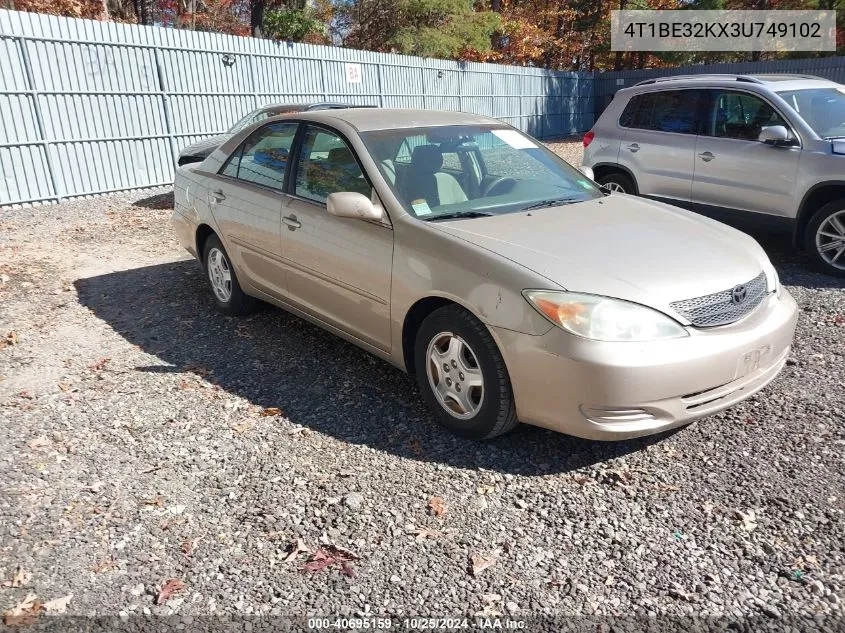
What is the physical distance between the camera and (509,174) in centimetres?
443

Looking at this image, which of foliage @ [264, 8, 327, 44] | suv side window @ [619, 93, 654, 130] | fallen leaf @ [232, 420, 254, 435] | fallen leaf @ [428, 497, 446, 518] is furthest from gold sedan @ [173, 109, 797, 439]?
foliage @ [264, 8, 327, 44]

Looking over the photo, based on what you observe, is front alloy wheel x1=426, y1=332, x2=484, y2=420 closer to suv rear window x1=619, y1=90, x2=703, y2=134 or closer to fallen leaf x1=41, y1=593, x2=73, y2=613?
fallen leaf x1=41, y1=593, x2=73, y2=613

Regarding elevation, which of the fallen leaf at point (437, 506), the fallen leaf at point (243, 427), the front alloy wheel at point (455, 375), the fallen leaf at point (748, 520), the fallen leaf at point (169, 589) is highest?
the front alloy wheel at point (455, 375)

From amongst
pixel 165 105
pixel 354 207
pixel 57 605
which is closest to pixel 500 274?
pixel 354 207

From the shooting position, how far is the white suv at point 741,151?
6242 mm

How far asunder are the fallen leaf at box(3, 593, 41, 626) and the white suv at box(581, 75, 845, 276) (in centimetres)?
516

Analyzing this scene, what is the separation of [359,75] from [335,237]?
13.6m

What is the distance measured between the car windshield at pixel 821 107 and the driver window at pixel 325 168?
4793mm

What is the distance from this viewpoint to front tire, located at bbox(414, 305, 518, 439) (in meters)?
3.31

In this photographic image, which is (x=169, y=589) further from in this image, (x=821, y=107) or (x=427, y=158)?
(x=821, y=107)

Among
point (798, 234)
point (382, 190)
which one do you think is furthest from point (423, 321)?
point (798, 234)

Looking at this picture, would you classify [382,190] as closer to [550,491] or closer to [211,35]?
[550,491]

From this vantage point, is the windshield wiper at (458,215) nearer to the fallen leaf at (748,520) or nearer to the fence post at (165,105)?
the fallen leaf at (748,520)

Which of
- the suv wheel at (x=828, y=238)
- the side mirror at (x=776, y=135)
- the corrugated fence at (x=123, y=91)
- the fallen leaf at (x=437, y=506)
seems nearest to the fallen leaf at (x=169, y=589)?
the fallen leaf at (x=437, y=506)
